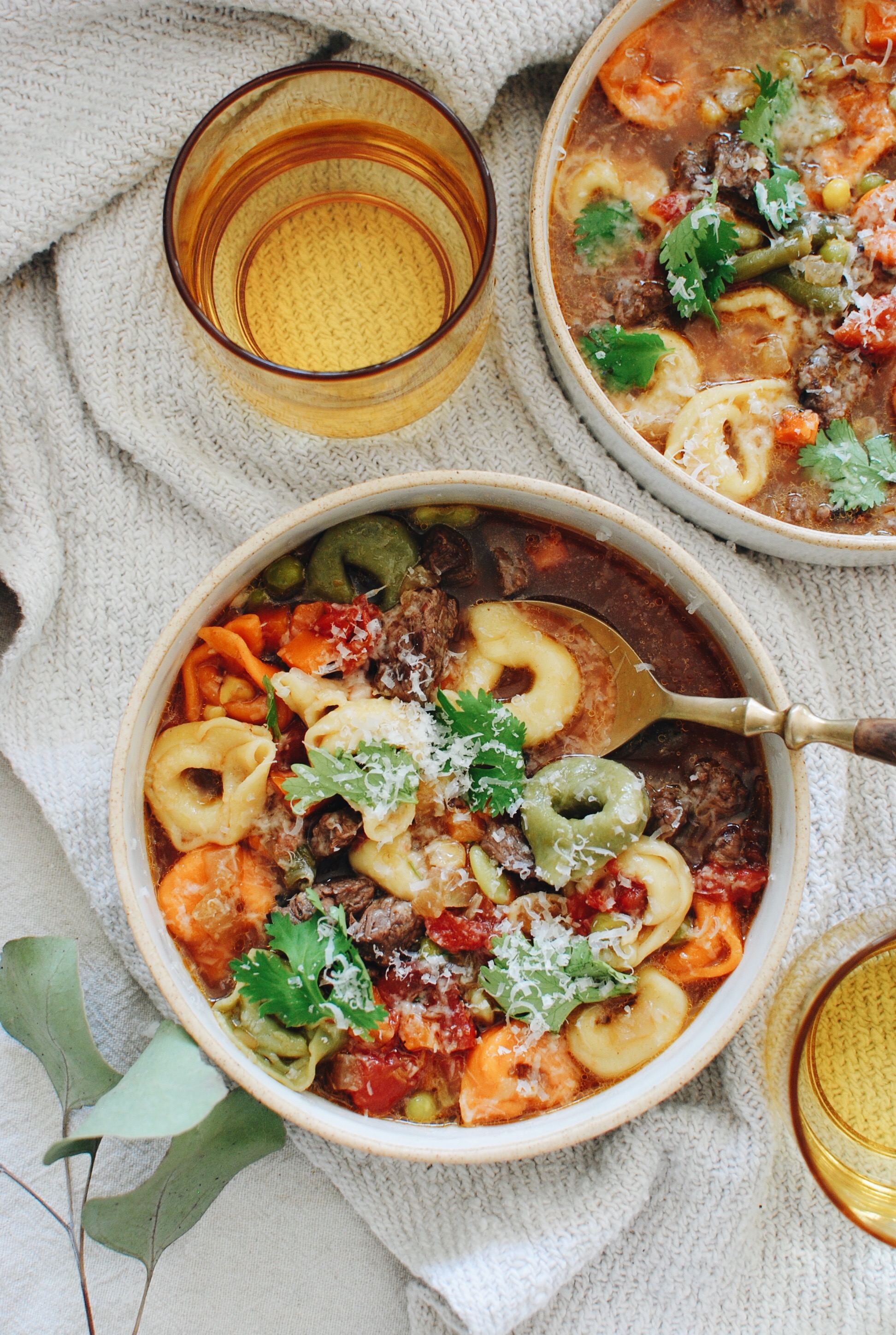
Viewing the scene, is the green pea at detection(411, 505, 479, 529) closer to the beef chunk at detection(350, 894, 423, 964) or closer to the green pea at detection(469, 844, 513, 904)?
the green pea at detection(469, 844, 513, 904)

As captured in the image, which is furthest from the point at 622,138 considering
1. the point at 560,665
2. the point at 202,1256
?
the point at 202,1256

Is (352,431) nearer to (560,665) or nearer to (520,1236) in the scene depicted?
(560,665)

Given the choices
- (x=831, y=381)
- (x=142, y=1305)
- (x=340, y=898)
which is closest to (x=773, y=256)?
(x=831, y=381)

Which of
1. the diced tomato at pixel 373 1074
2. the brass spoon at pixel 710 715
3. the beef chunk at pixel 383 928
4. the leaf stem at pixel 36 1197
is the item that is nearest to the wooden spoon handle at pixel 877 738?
the brass spoon at pixel 710 715

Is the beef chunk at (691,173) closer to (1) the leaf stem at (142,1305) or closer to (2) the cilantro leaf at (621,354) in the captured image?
(2) the cilantro leaf at (621,354)

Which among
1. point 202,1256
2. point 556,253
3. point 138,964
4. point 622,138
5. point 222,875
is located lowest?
point 202,1256

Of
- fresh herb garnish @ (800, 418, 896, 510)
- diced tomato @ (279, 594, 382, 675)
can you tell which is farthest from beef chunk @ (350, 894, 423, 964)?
fresh herb garnish @ (800, 418, 896, 510)
